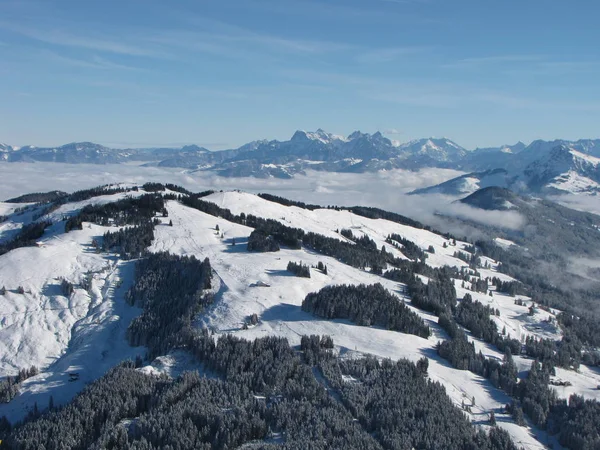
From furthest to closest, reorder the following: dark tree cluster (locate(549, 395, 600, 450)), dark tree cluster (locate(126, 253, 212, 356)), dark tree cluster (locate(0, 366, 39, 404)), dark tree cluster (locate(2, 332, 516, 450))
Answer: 1. dark tree cluster (locate(126, 253, 212, 356))
2. dark tree cluster (locate(0, 366, 39, 404))
3. dark tree cluster (locate(549, 395, 600, 450))
4. dark tree cluster (locate(2, 332, 516, 450))

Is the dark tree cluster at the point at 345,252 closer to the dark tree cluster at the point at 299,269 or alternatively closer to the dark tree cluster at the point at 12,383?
the dark tree cluster at the point at 299,269

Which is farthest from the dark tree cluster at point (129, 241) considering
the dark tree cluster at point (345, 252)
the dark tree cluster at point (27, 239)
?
the dark tree cluster at point (345, 252)

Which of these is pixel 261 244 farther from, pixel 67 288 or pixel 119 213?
pixel 67 288

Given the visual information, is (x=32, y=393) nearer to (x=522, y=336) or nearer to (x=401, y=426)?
(x=401, y=426)

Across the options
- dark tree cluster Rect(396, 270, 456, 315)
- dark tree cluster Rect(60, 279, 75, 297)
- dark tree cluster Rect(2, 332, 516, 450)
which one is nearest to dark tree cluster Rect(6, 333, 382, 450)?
dark tree cluster Rect(2, 332, 516, 450)

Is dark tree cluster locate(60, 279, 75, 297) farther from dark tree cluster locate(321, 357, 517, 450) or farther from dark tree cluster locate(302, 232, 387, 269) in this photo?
dark tree cluster locate(302, 232, 387, 269)

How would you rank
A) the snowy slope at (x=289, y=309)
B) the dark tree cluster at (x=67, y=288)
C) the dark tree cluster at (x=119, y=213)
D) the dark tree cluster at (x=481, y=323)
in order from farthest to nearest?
1. the dark tree cluster at (x=119, y=213)
2. the dark tree cluster at (x=481, y=323)
3. the dark tree cluster at (x=67, y=288)
4. the snowy slope at (x=289, y=309)
